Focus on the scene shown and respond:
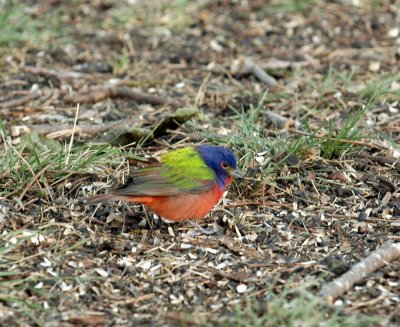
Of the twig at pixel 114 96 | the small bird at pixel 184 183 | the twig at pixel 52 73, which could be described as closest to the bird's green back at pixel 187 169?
the small bird at pixel 184 183

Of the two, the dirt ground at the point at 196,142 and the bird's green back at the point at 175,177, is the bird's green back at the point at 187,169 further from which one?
the dirt ground at the point at 196,142

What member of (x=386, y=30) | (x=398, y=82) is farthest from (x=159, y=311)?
(x=386, y=30)

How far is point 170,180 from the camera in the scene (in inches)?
206

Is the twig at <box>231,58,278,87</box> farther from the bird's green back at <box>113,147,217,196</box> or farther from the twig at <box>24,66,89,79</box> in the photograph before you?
the bird's green back at <box>113,147,217,196</box>

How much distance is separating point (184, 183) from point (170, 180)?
9 cm

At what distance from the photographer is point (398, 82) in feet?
25.3

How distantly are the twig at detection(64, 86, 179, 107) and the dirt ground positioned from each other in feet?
0.04

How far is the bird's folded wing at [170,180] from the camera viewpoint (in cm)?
511

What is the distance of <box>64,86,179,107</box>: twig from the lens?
7305 millimetres

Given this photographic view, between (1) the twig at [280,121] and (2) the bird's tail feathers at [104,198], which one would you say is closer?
(2) the bird's tail feathers at [104,198]

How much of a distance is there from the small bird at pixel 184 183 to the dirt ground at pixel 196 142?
19 centimetres

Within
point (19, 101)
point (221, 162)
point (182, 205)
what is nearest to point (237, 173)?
point (221, 162)

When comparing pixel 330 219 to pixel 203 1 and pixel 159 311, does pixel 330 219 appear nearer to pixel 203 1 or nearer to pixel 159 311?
pixel 159 311

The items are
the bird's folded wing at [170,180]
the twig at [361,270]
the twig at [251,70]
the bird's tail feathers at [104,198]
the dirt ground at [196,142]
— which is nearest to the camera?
the twig at [361,270]
